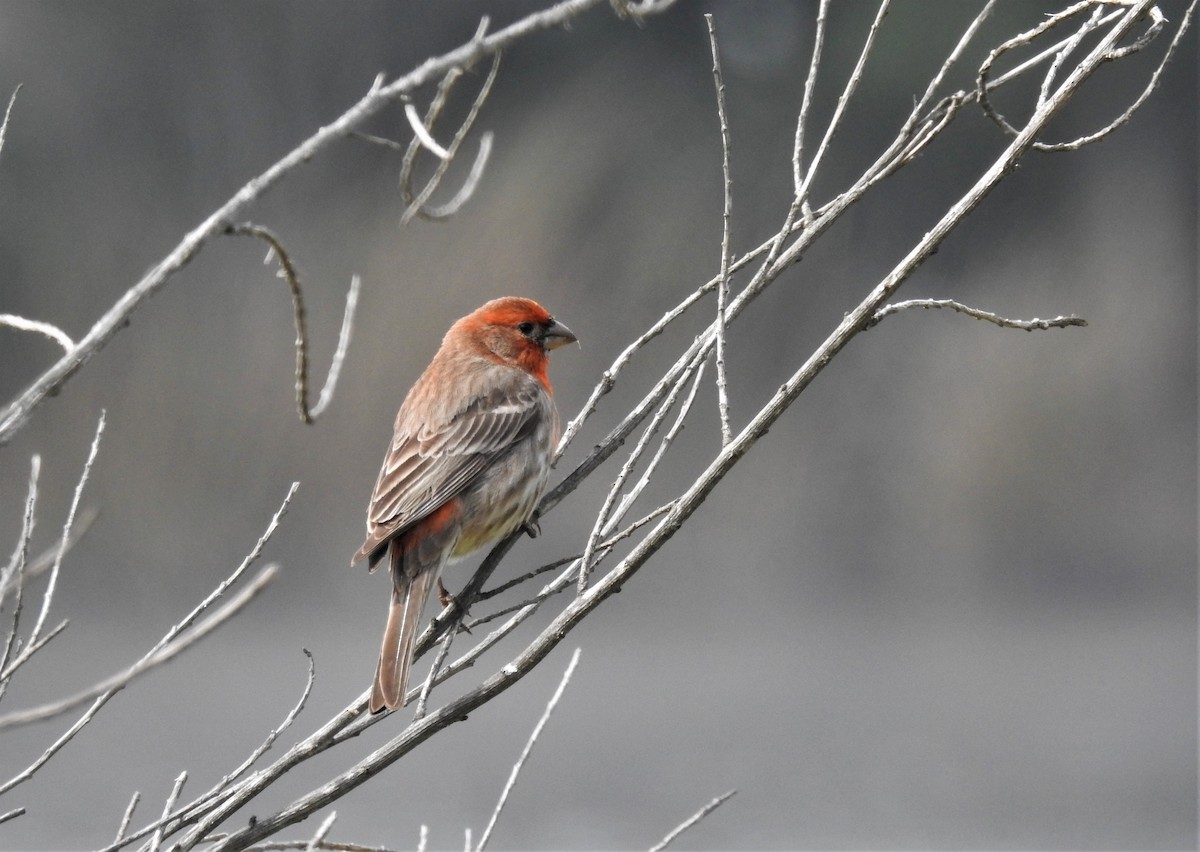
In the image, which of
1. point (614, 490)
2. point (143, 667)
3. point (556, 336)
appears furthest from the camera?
point (556, 336)

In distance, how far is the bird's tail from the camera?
2.86 meters

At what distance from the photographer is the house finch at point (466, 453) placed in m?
3.81

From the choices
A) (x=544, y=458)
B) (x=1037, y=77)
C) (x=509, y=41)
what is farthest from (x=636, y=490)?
(x=1037, y=77)

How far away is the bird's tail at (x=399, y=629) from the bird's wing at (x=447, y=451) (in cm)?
13

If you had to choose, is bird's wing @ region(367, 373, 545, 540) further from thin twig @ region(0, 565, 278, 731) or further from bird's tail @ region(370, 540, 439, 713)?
thin twig @ region(0, 565, 278, 731)

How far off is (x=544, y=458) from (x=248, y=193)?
2558 millimetres

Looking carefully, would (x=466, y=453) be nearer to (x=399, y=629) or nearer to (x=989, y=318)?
(x=399, y=629)

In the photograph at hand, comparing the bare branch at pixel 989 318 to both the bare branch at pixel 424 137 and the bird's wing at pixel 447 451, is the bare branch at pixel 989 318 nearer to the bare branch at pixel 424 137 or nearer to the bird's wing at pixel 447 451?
the bare branch at pixel 424 137

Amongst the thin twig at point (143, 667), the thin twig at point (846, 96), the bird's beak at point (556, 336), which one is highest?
the bird's beak at point (556, 336)

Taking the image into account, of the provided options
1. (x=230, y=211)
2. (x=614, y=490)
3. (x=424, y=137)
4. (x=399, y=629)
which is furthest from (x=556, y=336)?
(x=230, y=211)

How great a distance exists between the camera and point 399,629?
3412 mm

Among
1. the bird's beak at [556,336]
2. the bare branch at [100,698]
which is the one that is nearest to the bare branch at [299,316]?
the bare branch at [100,698]

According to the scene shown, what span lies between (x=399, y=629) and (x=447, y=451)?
33.5 inches

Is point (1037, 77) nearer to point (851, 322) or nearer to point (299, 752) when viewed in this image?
point (851, 322)
